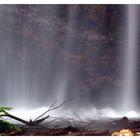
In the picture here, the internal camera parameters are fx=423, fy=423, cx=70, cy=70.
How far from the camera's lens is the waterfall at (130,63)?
5.45m

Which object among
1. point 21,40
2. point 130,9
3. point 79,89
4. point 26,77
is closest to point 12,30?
point 21,40

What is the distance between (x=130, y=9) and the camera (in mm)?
5449

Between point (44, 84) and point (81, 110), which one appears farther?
point (44, 84)

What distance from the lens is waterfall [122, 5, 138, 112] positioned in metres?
5.45

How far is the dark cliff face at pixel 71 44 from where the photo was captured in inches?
213

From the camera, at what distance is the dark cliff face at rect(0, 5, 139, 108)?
5398 mm

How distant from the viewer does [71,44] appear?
5.53 m

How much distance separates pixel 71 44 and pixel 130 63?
811 millimetres

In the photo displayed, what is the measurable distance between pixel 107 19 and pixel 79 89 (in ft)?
3.27

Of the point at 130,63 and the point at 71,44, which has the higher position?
the point at 71,44

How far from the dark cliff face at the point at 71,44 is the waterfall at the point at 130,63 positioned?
0.10 meters

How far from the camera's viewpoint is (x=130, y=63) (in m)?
5.53

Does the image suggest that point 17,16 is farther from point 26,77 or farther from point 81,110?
point 81,110

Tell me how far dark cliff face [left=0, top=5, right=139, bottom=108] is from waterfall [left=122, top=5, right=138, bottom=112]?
99 millimetres
